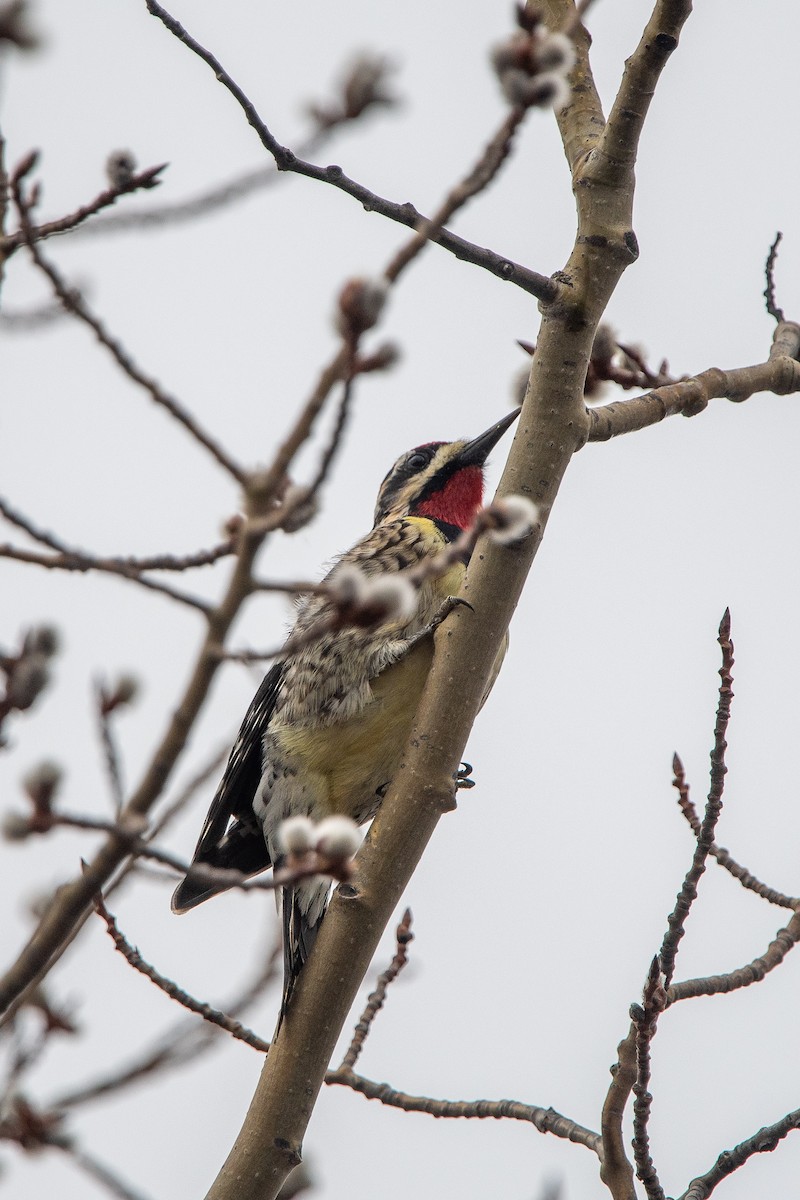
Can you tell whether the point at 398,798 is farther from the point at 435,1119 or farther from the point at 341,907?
the point at 435,1119

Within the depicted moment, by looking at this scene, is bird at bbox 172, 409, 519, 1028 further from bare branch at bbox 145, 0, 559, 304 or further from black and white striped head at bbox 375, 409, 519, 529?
Answer: bare branch at bbox 145, 0, 559, 304

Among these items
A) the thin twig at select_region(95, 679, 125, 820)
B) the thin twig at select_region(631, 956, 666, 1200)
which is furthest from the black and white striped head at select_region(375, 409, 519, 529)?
the thin twig at select_region(95, 679, 125, 820)

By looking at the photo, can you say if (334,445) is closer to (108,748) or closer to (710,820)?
(108,748)

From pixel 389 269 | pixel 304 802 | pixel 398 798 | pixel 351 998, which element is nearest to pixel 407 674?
pixel 304 802

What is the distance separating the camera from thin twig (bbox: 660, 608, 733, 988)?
10.3 feet

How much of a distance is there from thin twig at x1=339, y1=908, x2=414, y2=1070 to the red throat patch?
6.66 feet

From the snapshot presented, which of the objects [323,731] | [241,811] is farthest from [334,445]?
[241,811]

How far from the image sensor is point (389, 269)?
1597 mm

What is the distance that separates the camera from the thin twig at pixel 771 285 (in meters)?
4.71

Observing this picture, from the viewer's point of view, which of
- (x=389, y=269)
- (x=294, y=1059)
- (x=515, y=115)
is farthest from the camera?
(x=294, y=1059)

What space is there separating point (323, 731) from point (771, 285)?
7.56 ft

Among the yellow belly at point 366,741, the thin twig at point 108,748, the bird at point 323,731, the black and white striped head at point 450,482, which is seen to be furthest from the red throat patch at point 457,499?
the thin twig at point 108,748

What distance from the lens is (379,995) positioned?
4309 millimetres

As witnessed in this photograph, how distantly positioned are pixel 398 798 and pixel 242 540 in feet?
6.86
